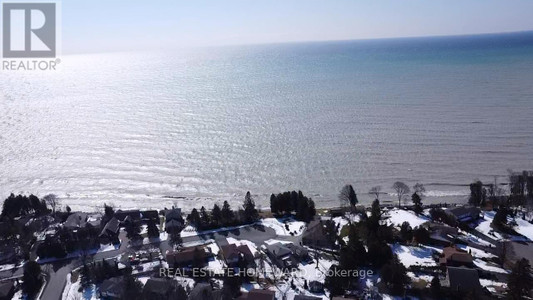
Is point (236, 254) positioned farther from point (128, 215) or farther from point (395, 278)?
point (128, 215)

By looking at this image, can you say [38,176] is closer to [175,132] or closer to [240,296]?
[175,132]

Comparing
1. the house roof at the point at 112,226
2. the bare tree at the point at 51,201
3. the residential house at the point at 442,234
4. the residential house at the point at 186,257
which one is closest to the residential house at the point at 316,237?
the residential house at the point at 186,257

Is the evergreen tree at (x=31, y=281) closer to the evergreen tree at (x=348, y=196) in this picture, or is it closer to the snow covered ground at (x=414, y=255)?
the snow covered ground at (x=414, y=255)

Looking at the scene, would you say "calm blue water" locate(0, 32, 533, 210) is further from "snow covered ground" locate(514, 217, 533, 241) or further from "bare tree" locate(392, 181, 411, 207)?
"snow covered ground" locate(514, 217, 533, 241)

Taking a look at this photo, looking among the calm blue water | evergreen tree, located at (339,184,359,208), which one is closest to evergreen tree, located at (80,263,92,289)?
the calm blue water

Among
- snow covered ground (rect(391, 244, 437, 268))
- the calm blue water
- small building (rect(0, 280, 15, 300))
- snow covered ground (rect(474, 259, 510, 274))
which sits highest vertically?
the calm blue water

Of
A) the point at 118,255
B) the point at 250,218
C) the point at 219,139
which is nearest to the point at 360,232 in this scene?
the point at 250,218
